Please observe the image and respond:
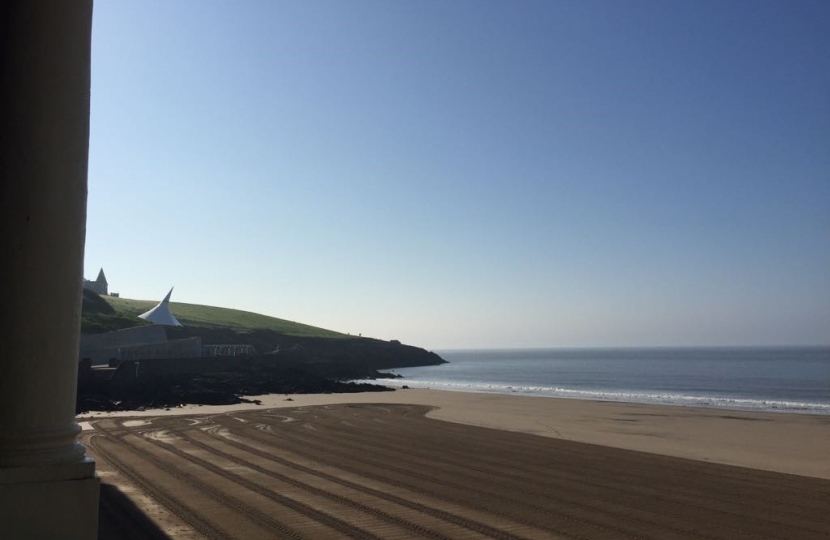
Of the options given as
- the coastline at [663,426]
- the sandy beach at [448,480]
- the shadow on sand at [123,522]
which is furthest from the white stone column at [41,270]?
the coastline at [663,426]

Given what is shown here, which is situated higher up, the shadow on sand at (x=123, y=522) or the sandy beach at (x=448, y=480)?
the shadow on sand at (x=123, y=522)

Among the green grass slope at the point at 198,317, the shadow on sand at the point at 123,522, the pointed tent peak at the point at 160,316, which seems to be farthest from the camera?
the pointed tent peak at the point at 160,316

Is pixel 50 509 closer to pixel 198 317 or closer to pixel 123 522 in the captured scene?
pixel 123 522

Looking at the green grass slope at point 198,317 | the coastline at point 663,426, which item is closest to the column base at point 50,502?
the coastline at point 663,426

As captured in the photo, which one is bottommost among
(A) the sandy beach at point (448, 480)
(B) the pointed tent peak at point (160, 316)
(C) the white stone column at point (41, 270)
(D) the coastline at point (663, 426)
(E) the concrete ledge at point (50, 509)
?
(D) the coastline at point (663, 426)

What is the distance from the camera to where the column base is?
402 centimetres

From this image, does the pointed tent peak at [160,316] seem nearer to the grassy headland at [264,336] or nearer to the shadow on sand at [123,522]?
the grassy headland at [264,336]

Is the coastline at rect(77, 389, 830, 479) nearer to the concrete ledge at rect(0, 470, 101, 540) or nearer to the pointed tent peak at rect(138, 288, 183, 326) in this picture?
the concrete ledge at rect(0, 470, 101, 540)

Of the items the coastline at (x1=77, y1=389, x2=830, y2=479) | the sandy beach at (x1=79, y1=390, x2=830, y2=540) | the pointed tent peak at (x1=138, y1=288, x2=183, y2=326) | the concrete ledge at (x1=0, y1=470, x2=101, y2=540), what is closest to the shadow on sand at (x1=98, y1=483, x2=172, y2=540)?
the sandy beach at (x1=79, y1=390, x2=830, y2=540)

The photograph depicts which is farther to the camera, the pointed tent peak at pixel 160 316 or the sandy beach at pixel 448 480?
the pointed tent peak at pixel 160 316

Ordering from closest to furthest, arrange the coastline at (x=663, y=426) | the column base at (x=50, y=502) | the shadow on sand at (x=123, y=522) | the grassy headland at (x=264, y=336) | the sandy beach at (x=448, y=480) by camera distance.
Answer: the column base at (x=50, y=502)
the shadow on sand at (x=123, y=522)
the sandy beach at (x=448, y=480)
the coastline at (x=663, y=426)
the grassy headland at (x=264, y=336)

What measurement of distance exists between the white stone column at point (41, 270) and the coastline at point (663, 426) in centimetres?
1489

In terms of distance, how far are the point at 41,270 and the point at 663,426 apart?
2525 centimetres

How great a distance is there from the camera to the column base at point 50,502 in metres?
4.02
